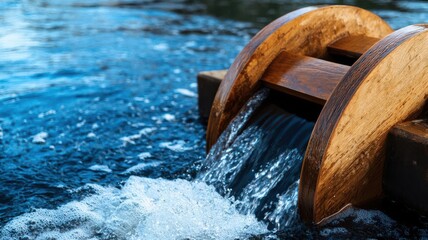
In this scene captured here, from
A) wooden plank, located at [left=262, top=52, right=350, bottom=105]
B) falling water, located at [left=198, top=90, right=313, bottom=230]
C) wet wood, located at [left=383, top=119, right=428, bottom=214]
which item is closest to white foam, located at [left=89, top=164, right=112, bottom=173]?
falling water, located at [left=198, top=90, right=313, bottom=230]

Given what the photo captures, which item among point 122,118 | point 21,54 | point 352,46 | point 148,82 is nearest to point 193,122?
point 122,118

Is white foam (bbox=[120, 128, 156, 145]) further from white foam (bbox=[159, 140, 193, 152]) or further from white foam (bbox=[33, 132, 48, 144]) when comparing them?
white foam (bbox=[33, 132, 48, 144])

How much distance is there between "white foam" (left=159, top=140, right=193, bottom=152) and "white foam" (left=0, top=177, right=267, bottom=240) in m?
1.04

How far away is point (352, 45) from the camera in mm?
4195

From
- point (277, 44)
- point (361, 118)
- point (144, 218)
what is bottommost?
point (144, 218)

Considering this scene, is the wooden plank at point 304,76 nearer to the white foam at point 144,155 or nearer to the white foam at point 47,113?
the white foam at point 144,155

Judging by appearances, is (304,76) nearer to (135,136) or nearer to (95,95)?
(135,136)

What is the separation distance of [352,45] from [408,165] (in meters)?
1.23

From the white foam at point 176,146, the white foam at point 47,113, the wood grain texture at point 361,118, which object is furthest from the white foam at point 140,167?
the white foam at point 47,113

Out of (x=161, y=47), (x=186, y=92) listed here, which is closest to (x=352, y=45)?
(x=186, y=92)

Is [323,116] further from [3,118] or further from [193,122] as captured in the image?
[3,118]

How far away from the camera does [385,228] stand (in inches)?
137

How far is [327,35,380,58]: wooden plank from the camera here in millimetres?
4072

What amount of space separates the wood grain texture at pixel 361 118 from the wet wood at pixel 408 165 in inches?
2.7
